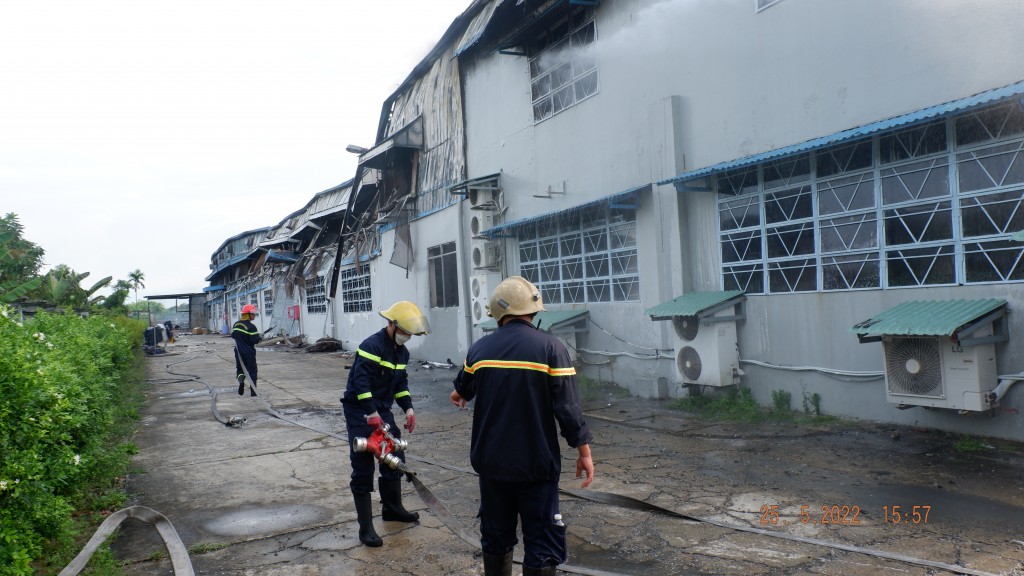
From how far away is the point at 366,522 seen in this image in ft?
16.2

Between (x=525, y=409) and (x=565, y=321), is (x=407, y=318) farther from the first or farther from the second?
(x=565, y=321)

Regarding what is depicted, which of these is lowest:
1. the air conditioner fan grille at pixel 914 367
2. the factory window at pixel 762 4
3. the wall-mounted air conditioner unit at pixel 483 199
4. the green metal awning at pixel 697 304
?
the air conditioner fan grille at pixel 914 367

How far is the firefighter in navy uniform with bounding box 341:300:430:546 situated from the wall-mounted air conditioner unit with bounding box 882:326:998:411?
4783 mm

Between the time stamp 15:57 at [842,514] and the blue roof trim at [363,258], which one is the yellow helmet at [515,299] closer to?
the time stamp 15:57 at [842,514]

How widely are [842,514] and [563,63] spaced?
32.2ft

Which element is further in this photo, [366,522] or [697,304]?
[697,304]

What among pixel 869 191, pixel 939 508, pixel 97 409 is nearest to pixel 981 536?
pixel 939 508

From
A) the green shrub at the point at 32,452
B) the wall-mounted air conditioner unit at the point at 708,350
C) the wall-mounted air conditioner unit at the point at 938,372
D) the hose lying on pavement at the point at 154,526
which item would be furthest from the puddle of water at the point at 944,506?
the green shrub at the point at 32,452

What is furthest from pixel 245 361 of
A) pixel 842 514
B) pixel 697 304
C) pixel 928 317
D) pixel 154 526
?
pixel 928 317

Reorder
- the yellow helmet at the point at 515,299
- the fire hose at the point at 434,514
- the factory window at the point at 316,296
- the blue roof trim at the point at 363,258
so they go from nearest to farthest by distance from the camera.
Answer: the yellow helmet at the point at 515,299, the fire hose at the point at 434,514, the blue roof trim at the point at 363,258, the factory window at the point at 316,296

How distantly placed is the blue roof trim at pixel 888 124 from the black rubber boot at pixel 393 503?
5510 millimetres

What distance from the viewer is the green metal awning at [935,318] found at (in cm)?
611

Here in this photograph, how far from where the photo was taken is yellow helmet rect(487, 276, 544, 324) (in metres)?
3.69

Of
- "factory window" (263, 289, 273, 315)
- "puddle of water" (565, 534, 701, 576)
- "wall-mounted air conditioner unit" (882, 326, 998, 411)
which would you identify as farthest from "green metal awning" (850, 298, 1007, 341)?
"factory window" (263, 289, 273, 315)
